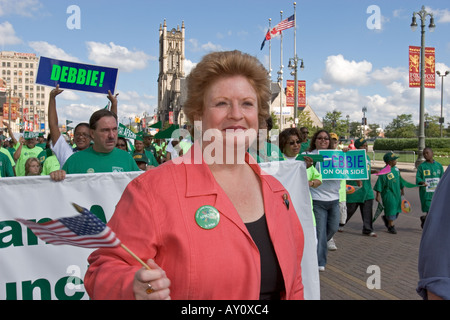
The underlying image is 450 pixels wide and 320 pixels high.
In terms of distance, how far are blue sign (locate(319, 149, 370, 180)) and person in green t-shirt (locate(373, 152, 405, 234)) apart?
7.64 ft

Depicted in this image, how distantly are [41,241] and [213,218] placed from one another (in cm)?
249

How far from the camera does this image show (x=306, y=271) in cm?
421

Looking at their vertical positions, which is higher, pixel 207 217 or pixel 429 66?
pixel 429 66

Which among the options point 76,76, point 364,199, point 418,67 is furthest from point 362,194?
point 418,67

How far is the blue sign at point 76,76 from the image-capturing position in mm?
5707

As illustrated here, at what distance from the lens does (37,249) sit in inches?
142

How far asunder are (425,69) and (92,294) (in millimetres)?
21023

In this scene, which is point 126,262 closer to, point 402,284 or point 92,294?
point 92,294

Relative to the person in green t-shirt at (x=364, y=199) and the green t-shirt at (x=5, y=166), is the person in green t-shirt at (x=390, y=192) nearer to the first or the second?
the person in green t-shirt at (x=364, y=199)

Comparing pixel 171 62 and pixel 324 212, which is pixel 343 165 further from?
pixel 171 62

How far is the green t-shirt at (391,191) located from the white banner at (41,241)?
6.89 m

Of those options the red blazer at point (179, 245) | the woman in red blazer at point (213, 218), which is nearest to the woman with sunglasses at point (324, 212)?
the woman in red blazer at point (213, 218)

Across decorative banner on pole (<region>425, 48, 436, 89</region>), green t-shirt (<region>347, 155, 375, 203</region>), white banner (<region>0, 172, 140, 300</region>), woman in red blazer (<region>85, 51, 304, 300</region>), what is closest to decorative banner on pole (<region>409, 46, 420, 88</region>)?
decorative banner on pole (<region>425, 48, 436, 89</region>)
